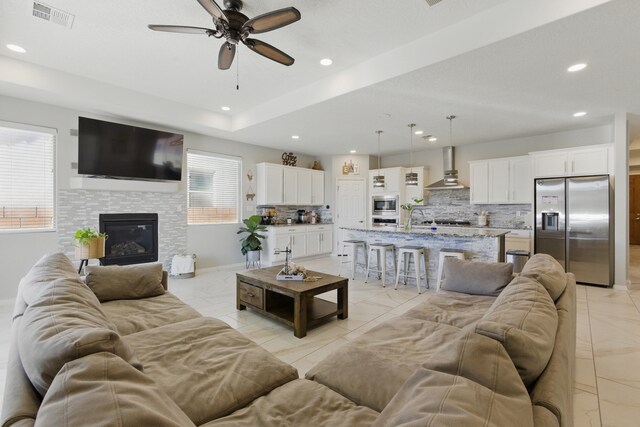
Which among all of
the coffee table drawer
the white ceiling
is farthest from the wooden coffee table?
the white ceiling

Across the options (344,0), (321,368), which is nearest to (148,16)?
(344,0)

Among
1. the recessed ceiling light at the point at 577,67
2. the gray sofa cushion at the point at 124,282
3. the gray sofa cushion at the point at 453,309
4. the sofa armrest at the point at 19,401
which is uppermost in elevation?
the recessed ceiling light at the point at 577,67

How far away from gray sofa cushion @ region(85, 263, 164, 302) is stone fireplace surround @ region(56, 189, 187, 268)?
2493 mm

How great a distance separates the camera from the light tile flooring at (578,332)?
2135mm

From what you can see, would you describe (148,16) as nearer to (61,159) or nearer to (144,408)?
(61,159)

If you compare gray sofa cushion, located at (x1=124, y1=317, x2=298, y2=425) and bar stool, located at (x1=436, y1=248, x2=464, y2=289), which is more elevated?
bar stool, located at (x1=436, y1=248, x2=464, y2=289)

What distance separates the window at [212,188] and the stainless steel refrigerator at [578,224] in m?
5.84

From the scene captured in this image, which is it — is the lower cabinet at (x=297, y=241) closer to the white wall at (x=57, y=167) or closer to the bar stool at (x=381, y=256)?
the white wall at (x=57, y=167)

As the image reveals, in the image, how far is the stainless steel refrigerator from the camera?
4875mm

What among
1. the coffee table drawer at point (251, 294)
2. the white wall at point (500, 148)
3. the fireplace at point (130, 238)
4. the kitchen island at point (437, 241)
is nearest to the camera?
the coffee table drawer at point (251, 294)

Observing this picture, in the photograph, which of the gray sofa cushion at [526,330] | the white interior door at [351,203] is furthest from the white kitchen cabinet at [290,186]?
the gray sofa cushion at [526,330]

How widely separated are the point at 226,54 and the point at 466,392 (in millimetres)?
3049

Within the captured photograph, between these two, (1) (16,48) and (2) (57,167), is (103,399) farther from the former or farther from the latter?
(2) (57,167)

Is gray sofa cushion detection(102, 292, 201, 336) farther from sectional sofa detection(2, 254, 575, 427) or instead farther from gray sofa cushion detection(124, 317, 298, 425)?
gray sofa cushion detection(124, 317, 298, 425)
